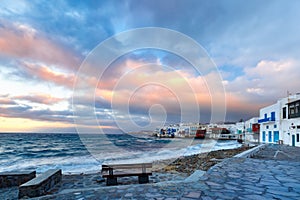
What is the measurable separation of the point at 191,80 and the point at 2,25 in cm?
1057

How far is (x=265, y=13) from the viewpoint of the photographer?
10.3m

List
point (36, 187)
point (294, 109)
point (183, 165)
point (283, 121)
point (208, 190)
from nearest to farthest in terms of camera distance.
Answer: point (208, 190) < point (36, 187) < point (183, 165) < point (294, 109) < point (283, 121)

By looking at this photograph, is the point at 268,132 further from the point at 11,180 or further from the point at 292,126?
the point at 11,180

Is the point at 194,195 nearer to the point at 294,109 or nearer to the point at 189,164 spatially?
the point at 189,164

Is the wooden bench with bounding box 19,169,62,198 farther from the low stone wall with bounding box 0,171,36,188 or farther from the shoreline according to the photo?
the shoreline

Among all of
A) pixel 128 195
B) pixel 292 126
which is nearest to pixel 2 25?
pixel 128 195

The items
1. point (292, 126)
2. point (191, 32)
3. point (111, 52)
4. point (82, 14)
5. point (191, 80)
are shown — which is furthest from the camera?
point (292, 126)

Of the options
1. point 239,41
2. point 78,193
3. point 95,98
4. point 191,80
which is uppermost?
point 239,41

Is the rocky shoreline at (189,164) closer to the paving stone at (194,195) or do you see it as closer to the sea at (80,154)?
the sea at (80,154)

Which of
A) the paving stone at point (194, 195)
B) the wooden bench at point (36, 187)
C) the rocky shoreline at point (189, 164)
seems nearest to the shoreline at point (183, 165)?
the rocky shoreline at point (189, 164)

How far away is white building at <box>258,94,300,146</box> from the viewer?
74.4 ft

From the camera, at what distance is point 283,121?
26.3 metres

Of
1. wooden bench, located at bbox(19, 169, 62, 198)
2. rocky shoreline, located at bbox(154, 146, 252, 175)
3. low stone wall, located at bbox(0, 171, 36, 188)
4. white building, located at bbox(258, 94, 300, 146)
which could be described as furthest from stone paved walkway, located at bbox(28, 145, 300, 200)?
white building, located at bbox(258, 94, 300, 146)

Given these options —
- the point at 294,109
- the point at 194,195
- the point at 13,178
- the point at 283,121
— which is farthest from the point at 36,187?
the point at 283,121
